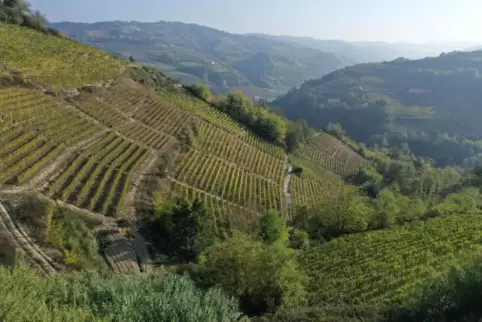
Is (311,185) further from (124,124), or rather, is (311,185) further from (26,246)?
(26,246)

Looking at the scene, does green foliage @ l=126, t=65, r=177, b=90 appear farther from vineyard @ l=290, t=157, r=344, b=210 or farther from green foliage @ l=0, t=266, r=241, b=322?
green foliage @ l=0, t=266, r=241, b=322

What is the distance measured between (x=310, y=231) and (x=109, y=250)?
100 feet

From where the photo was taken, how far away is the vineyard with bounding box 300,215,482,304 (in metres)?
27.9

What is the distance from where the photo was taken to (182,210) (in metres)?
37.9

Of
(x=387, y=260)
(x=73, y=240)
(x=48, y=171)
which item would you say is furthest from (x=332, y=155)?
(x=73, y=240)

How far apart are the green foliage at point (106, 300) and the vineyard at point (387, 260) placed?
515 inches

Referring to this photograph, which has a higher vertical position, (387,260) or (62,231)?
(62,231)

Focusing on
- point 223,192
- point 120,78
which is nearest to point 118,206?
point 223,192

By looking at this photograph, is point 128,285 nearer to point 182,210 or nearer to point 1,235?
point 1,235

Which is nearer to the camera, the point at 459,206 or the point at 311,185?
the point at 459,206

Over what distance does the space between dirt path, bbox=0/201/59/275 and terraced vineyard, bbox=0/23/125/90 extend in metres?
39.5

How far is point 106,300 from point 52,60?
71288 mm

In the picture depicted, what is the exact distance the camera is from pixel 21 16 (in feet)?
319

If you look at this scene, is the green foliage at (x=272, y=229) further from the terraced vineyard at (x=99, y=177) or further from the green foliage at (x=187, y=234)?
the terraced vineyard at (x=99, y=177)
